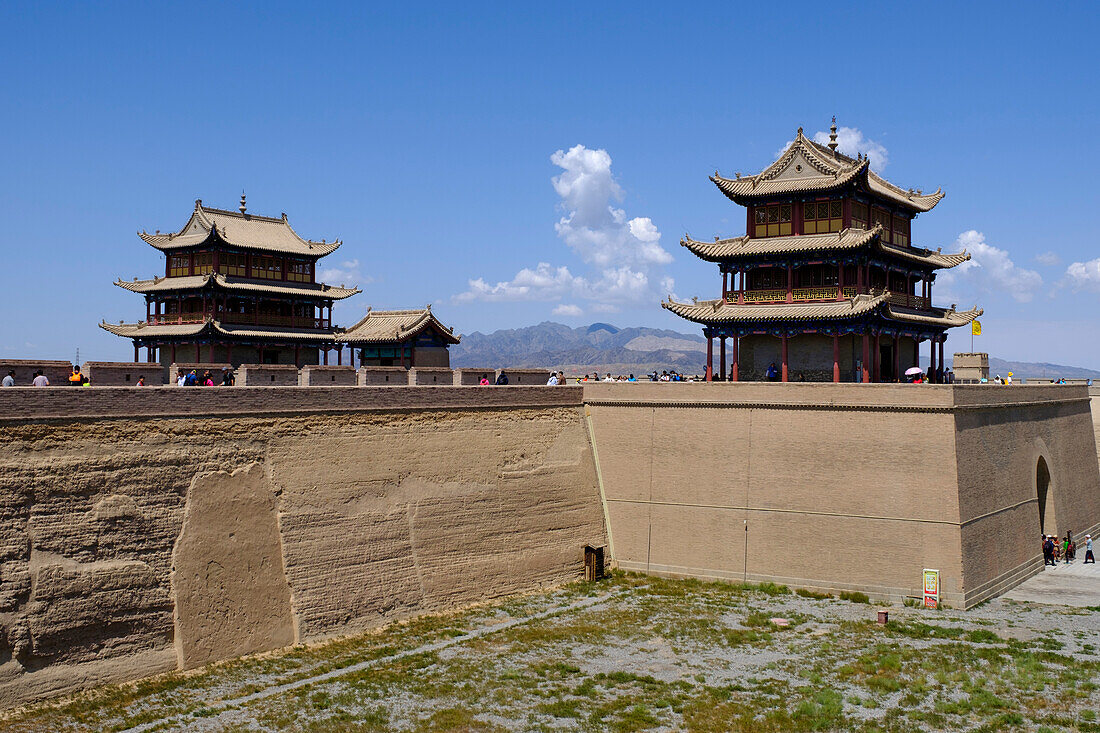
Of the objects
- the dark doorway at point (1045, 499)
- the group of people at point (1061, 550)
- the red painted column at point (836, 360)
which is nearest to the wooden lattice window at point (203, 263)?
the red painted column at point (836, 360)

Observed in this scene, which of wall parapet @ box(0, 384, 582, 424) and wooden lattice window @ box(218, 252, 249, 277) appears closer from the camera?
wall parapet @ box(0, 384, 582, 424)

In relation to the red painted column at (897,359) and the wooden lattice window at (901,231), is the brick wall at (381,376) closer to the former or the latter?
the red painted column at (897,359)

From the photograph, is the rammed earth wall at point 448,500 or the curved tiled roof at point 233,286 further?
the curved tiled roof at point 233,286

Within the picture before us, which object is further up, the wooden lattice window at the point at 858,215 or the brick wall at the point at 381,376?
the wooden lattice window at the point at 858,215

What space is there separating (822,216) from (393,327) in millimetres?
17657

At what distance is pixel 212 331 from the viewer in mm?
44625

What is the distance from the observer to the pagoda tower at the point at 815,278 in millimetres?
36438

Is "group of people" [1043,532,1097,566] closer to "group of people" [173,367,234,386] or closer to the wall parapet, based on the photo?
the wall parapet

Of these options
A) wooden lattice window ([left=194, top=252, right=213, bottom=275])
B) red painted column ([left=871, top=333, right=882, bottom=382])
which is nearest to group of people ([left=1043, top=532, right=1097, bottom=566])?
red painted column ([left=871, top=333, right=882, bottom=382])

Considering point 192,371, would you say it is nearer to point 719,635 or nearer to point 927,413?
point 719,635

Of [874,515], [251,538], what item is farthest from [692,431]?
[251,538]

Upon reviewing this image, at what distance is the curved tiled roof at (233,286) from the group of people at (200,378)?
14243 mm

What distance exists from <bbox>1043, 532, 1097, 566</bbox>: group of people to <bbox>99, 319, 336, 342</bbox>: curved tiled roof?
31292 millimetres

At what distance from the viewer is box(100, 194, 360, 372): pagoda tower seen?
45.8 meters
